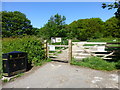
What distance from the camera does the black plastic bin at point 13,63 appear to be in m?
4.60

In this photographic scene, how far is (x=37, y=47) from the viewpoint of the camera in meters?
7.11

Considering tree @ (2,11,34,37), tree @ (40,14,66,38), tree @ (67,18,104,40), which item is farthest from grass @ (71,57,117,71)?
tree @ (2,11,34,37)

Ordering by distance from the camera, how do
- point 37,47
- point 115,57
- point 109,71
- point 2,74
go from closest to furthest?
1. point 2,74
2. point 109,71
3. point 115,57
4. point 37,47

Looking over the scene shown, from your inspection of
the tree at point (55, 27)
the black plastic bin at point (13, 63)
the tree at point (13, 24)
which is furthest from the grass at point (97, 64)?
the tree at point (13, 24)

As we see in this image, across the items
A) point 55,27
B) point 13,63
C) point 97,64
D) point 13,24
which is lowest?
point 97,64

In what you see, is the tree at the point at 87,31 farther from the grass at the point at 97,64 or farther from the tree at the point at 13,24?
the grass at the point at 97,64

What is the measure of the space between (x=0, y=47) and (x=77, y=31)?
32238 mm

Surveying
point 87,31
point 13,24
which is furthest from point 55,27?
point 13,24

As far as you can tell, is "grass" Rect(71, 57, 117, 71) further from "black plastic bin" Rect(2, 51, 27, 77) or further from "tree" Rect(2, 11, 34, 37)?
"tree" Rect(2, 11, 34, 37)

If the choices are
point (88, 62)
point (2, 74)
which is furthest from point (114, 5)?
point (2, 74)

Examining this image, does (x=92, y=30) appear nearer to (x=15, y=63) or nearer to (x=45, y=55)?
(x=45, y=55)

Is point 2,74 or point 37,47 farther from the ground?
point 37,47

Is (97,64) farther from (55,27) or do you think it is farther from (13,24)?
(13,24)

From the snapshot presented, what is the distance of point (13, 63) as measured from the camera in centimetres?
483
